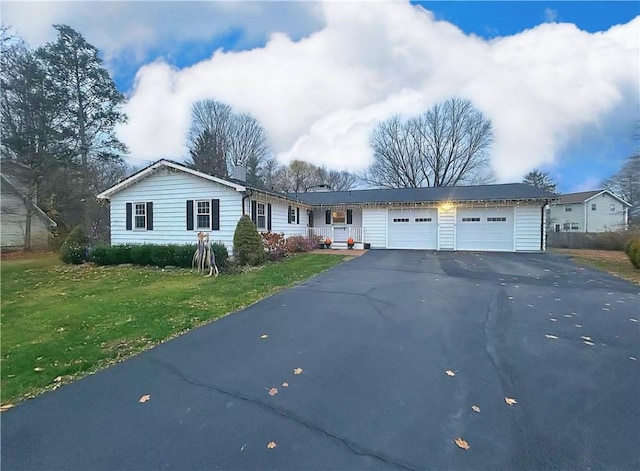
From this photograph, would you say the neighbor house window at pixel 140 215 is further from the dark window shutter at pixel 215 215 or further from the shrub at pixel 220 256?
the shrub at pixel 220 256

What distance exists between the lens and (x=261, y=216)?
14414mm

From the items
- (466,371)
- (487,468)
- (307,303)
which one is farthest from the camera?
(307,303)

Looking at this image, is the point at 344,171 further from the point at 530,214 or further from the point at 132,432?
the point at 132,432

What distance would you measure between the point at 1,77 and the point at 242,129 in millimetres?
18772

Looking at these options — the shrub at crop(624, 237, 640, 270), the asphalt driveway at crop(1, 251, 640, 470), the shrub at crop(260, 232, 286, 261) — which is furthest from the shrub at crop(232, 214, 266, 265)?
the shrub at crop(624, 237, 640, 270)

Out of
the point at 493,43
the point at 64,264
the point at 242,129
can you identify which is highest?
the point at 242,129

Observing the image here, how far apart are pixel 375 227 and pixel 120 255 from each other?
43.5ft

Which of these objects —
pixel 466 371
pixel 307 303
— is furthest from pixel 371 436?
pixel 307 303

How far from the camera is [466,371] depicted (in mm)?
3387

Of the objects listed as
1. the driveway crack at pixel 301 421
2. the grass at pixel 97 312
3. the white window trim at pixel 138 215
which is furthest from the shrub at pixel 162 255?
the driveway crack at pixel 301 421

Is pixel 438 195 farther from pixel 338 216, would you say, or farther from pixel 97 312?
pixel 97 312

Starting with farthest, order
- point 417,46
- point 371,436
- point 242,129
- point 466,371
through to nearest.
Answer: point 242,129 < point 417,46 < point 466,371 < point 371,436

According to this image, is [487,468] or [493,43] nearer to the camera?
[487,468]

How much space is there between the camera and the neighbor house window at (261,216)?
1411cm
